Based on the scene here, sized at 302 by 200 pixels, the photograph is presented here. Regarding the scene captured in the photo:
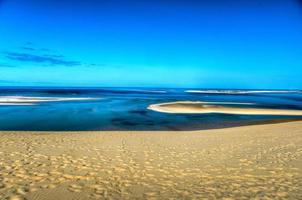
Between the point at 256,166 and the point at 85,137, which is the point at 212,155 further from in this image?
the point at 85,137

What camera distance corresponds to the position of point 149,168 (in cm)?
894

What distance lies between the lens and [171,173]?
8.45m

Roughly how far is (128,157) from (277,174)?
4796mm

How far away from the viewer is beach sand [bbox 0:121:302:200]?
682 centimetres

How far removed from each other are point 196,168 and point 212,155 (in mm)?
2025

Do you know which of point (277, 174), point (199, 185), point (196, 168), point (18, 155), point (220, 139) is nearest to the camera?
point (199, 185)

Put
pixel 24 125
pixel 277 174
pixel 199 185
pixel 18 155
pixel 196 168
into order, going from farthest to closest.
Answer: pixel 24 125
pixel 18 155
pixel 196 168
pixel 277 174
pixel 199 185

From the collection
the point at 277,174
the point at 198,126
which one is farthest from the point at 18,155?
the point at 198,126

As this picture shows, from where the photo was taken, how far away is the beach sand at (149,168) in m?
6.82

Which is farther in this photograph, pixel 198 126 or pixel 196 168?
pixel 198 126

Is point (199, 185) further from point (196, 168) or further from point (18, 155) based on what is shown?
point (18, 155)

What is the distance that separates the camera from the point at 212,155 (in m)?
10.8

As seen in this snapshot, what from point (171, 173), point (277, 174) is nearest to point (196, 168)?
point (171, 173)

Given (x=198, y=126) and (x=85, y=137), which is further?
(x=198, y=126)
